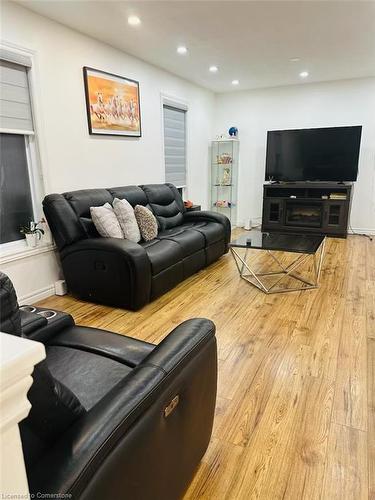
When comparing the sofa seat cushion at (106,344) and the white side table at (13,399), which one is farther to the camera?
the sofa seat cushion at (106,344)

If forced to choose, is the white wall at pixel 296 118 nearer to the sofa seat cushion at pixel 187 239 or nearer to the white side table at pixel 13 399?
the sofa seat cushion at pixel 187 239

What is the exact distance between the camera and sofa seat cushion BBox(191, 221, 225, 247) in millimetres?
3793

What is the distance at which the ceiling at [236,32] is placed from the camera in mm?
2686

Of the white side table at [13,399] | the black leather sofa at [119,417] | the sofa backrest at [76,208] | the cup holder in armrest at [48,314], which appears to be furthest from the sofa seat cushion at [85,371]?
the sofa backrest at [76,208]

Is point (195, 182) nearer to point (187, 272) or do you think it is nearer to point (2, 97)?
point (187, 272)

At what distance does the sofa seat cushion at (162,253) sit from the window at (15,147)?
117cm

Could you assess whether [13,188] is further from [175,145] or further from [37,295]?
[175,145]

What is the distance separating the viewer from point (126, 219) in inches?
129

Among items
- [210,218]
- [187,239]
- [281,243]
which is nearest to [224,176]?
[210,218]

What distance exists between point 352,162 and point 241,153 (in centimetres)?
195

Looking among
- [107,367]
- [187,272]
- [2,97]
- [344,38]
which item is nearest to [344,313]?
[187,272]

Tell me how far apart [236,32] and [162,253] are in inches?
91.1

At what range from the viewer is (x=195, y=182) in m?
5.80

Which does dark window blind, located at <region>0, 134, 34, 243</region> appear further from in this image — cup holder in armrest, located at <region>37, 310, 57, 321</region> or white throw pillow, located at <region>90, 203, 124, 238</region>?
cup holder in armrest, located at <region>37, 310, 57, 321</region>
